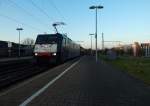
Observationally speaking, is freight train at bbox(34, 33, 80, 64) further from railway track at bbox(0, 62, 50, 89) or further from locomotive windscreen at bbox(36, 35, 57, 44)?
railway track at bbox(0, 62, 50, 89)

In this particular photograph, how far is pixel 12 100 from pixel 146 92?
16.3 feet

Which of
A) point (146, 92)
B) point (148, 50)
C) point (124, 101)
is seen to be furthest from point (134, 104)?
point (148, 50)

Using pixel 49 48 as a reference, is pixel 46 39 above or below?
above

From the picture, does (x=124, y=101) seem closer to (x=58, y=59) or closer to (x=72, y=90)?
(x=72, y=90)

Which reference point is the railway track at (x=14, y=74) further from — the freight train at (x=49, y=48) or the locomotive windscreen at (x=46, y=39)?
the locomotive windscreen at (x=46, y=39)

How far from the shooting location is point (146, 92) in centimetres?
1218

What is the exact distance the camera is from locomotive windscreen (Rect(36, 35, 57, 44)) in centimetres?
3397

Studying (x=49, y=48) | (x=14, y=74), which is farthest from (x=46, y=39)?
(x=14, y=74)

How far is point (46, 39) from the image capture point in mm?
34344

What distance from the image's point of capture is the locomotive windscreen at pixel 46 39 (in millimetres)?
33969

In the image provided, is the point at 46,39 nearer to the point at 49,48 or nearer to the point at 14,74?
the point at 49,48

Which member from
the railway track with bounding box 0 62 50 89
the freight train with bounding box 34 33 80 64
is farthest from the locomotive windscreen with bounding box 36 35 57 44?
the railway track with bounding box 0 62 50 89

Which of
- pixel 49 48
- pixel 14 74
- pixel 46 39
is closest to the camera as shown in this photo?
pixel 14 74

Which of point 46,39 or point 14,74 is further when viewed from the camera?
point 46,39
